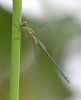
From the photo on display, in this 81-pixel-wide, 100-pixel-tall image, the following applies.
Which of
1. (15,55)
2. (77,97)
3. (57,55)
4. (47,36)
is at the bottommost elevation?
(15,55)

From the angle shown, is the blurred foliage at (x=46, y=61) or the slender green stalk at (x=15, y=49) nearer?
the slender green stalk at (x=15, y=49)

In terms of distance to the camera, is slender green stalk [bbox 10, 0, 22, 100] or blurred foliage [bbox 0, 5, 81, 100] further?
blurred foliage [bbox 0, 5, 81, 100]

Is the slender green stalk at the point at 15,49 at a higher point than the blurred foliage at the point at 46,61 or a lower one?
lower

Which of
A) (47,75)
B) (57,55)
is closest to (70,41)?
(57,55)

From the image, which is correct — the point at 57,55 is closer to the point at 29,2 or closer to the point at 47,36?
the point at 47,36

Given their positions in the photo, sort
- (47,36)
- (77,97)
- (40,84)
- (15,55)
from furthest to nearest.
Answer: (47,36) < (40,84) < (77,97) < (15,55)

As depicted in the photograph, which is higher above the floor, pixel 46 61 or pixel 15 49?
pixel 46 61

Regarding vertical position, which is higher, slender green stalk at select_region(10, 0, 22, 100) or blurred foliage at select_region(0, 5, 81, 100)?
blurred foliage at select_region(0, 5, 81, 100)

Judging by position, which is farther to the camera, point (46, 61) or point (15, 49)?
point (46, 61)
